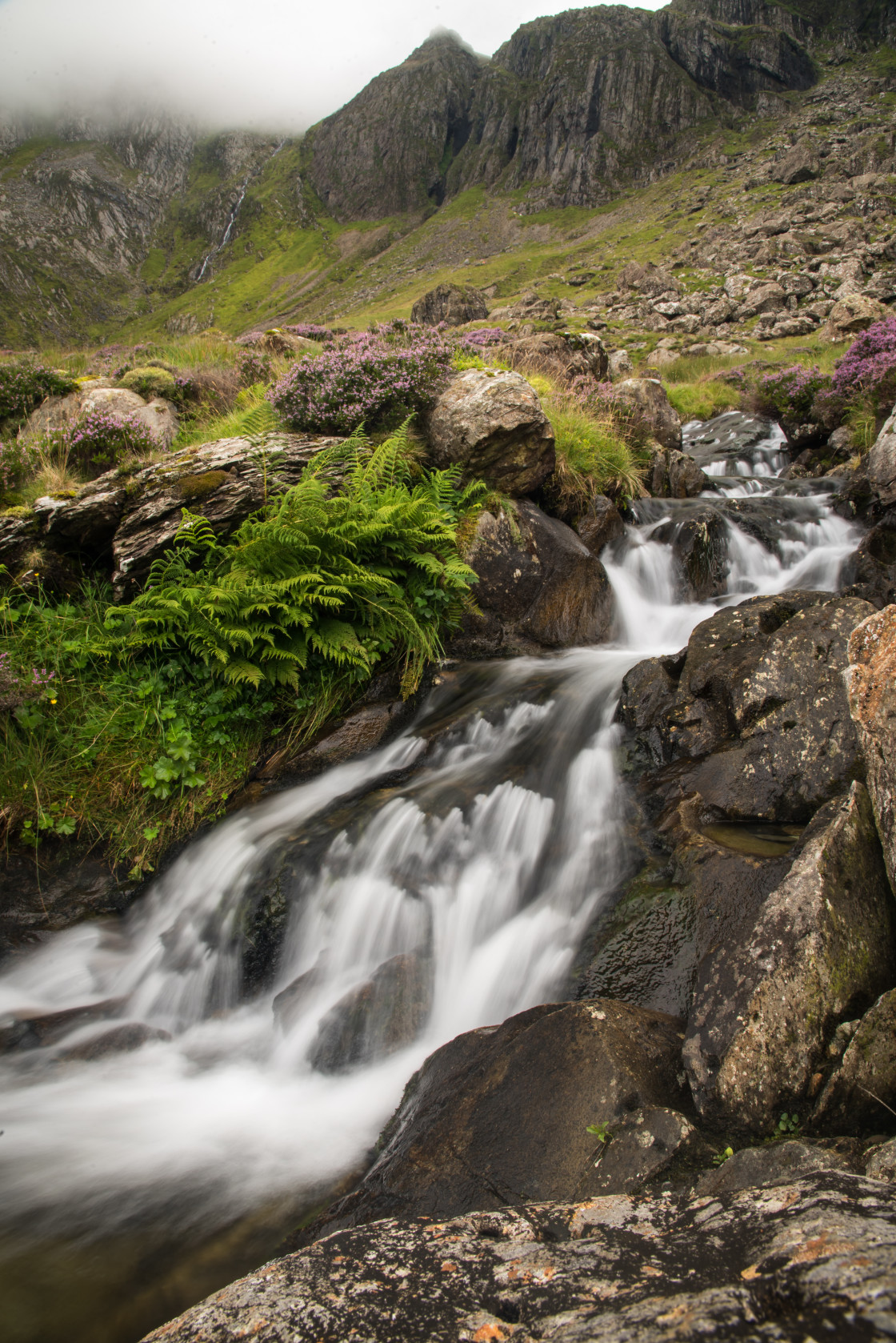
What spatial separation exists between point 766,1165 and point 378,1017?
9.62 ft

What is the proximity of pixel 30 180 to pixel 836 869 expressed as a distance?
228366 millimetres

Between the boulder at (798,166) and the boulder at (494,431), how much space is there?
2914 inches

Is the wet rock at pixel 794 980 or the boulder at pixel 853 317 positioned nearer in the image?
the wet rock at pixel 794 980

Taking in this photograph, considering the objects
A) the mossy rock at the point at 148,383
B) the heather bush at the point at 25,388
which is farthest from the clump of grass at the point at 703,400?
the heather bush at the point at 25,388

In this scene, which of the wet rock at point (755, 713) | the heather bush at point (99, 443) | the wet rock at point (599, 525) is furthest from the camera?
the wet rock at point (599, 525)

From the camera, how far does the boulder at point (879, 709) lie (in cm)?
276

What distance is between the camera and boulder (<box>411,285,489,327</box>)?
4516 cm

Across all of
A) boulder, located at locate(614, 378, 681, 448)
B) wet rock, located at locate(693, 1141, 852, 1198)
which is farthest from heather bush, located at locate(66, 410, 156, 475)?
wet rock, located at locate(693, 1141, 852, 1198)

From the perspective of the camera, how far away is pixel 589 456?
10.7 meters

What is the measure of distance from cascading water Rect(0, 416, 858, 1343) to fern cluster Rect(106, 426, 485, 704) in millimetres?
1166

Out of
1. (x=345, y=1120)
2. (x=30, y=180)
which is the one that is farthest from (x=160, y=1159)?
(x=30, y=180)

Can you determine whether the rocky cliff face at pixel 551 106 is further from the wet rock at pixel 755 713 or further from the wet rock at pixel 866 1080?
the wet rock at pixel 866 1080

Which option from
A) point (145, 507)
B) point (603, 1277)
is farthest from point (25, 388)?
point (603, 1277)

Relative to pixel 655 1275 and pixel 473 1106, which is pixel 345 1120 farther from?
pixel 655 1275
